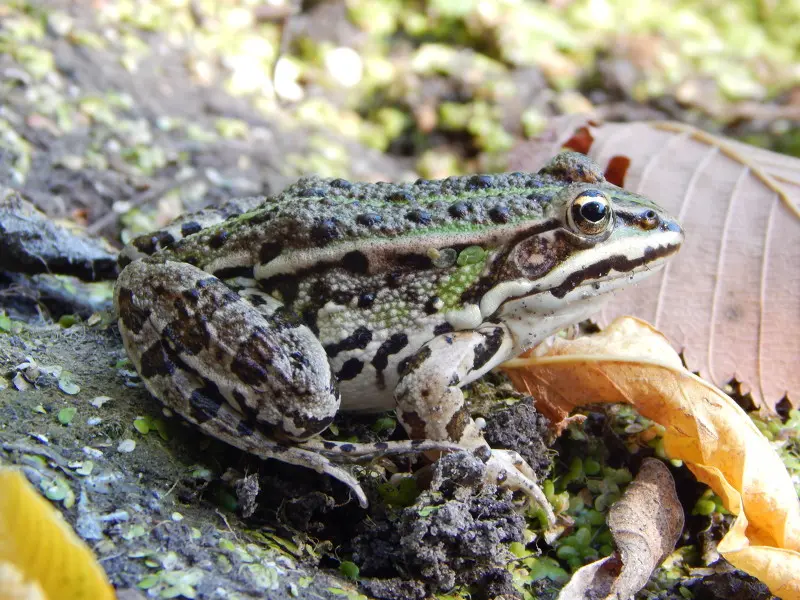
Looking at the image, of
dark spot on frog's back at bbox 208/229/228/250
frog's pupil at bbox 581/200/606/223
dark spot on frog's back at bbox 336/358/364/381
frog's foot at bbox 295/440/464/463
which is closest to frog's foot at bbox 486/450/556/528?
frog's foot at bbox 295/440/464/463

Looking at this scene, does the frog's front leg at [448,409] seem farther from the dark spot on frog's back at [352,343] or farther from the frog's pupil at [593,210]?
the frog's pupil at [593,210]

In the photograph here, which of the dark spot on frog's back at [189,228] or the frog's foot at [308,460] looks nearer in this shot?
the frog's foot at [308,460]

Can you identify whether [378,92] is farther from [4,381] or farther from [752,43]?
[4,381]

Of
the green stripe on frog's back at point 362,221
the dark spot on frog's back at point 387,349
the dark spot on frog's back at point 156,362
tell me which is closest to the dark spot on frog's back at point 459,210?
the green stripe on frog's back at point 362,221

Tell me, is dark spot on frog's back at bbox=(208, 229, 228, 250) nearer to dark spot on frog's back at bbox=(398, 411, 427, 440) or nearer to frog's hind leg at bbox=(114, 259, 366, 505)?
frog's hind leg at bbox=(114, 259, 366, 505)

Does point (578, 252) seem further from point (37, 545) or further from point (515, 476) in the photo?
point (37, 545)

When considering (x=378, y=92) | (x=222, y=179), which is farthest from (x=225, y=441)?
(x=378, y=92)
